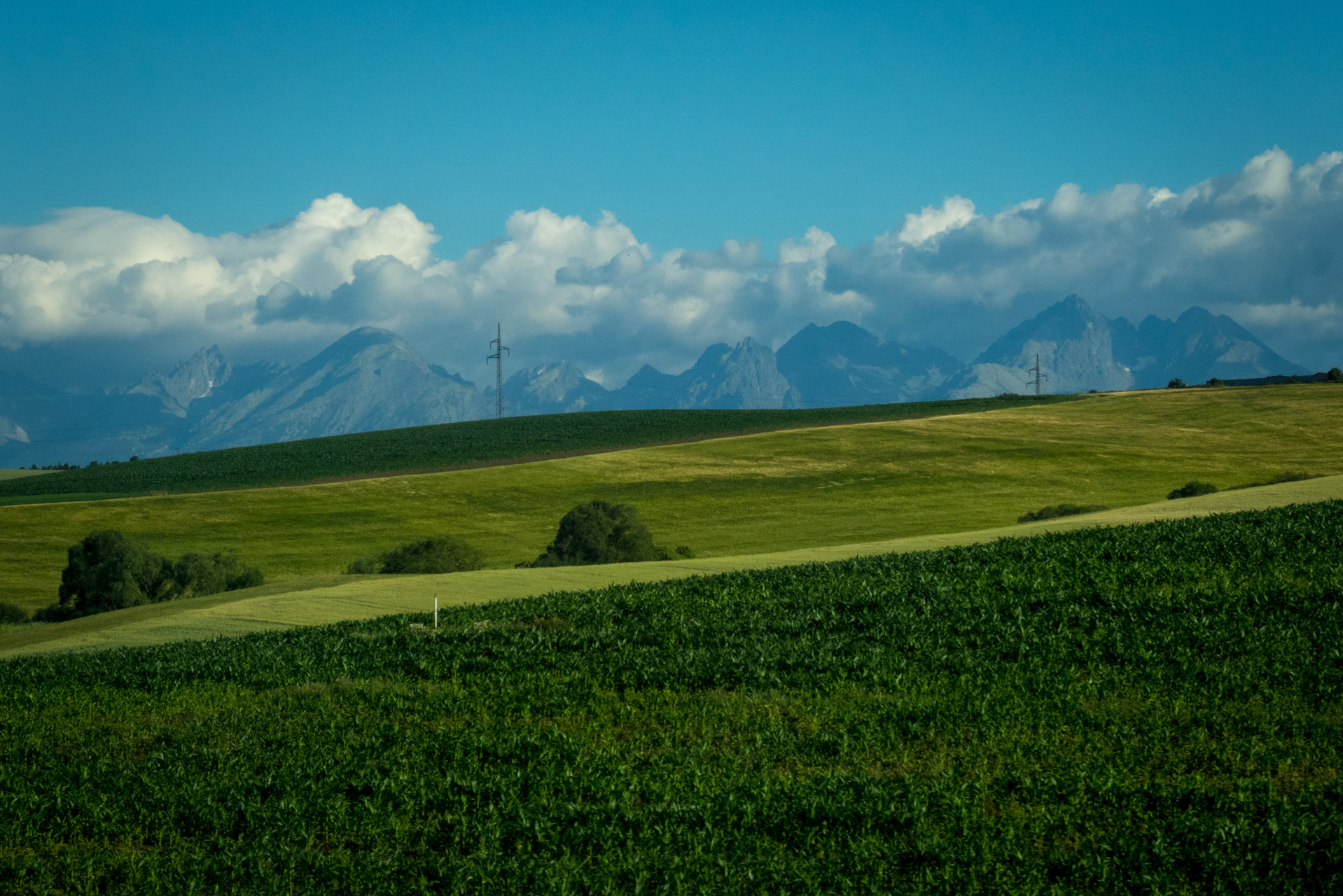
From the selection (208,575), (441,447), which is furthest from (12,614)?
(441,447)

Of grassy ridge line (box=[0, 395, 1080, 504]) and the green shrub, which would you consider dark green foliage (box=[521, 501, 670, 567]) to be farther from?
grassy ridge line (box=[0, 395, 1080, 504])

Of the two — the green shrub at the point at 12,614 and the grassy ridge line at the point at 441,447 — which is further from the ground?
the grassy ridge line at the point at 441,447

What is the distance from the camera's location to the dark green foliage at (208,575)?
4772 cm

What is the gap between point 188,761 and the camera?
36.8 ft

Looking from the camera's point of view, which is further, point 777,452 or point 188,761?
point 777,452

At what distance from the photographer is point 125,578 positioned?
4747 cm

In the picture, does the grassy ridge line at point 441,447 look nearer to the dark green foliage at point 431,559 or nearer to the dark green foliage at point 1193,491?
the dark green foliage at point 431,559

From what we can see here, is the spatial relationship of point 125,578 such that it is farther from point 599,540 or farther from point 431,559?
point 599,540

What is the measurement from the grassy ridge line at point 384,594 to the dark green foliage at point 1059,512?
15.2 meters

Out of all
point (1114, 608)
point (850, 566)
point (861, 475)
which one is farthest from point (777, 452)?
point (1114, 608)

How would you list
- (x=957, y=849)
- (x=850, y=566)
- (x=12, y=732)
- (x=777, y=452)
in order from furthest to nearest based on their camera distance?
1. (x=777, y=452)
2. (x=850, y=566)
3. (x=12, y=732)
4. (x=957, y=849)

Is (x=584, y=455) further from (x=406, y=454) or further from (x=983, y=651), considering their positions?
(x=983, y=651)

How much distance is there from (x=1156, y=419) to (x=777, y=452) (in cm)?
4036

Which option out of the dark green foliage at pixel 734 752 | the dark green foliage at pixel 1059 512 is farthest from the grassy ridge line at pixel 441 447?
the dark green foliage at pixel 734 752
